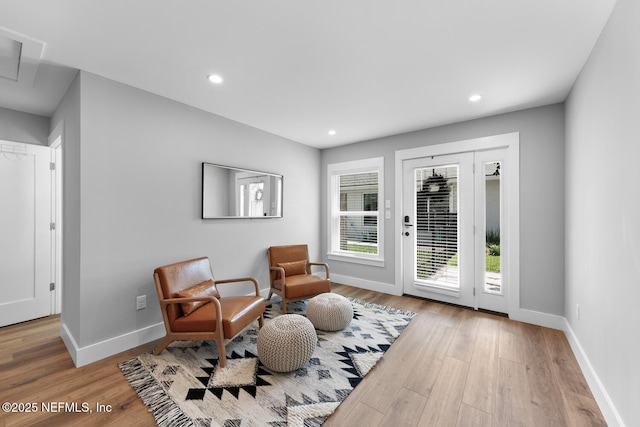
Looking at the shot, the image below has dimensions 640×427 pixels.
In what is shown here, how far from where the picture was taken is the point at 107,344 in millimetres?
2273

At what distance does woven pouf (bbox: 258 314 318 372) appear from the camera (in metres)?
1.96

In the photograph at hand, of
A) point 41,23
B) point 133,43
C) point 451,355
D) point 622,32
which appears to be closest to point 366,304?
point 451,355

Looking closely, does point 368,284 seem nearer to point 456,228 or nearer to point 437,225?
point 437,225

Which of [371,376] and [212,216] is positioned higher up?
[212,216]

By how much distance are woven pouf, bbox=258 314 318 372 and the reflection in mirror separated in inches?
65.1

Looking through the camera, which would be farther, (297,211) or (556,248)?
(297,211)

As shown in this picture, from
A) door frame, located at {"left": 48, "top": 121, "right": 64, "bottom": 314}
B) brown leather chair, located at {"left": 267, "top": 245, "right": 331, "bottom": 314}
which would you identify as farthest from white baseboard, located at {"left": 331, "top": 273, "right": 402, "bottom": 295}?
door frame, located at {"left": 48, "top": 121, "right": 64, "bottom": 314}

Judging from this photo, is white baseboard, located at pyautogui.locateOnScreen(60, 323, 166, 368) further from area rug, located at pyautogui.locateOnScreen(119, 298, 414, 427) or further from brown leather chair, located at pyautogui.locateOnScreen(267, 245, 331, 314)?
brown leather chair, located at pyautogui.locateOnScreen(267, 245, 331, 314)

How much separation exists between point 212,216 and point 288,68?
186cm

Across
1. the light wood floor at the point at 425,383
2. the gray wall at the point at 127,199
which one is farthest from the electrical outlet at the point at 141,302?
the light wood floor at the point at 425,383

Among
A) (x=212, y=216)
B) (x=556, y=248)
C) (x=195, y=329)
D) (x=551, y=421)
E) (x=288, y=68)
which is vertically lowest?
(x=551, y=421)

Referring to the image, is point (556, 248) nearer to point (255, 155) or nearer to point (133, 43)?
point (255, 155)

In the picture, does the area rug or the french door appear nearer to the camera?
the area rug

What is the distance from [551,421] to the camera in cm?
157
